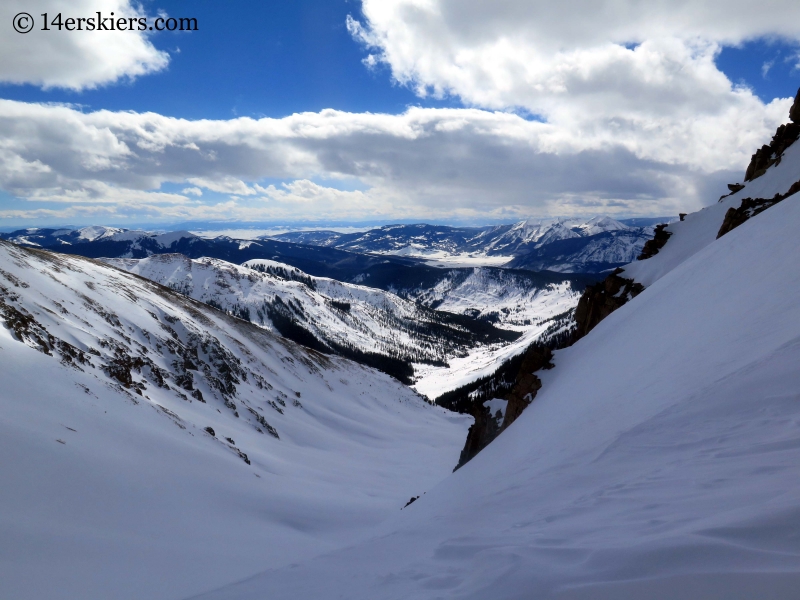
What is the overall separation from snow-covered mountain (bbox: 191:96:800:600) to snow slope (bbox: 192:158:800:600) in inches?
1.3

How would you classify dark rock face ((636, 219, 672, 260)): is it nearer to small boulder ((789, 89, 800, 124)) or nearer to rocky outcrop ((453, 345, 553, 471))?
small boulder ((789, 89, 800, 124))

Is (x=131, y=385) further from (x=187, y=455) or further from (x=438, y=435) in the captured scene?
(x=438, y=435)

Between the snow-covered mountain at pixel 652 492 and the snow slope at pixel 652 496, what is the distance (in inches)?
1.3

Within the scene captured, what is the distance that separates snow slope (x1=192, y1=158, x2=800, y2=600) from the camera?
4094 millimetres

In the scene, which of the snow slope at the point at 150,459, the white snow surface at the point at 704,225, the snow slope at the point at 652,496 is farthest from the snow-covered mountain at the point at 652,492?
the white snow surface at the point at 704,225

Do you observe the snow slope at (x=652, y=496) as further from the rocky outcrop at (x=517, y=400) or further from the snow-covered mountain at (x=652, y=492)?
the rocky outcrop at (x=517, y=400)

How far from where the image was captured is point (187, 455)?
80.8 ft

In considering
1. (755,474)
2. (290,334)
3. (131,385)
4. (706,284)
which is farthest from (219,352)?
(290,334)

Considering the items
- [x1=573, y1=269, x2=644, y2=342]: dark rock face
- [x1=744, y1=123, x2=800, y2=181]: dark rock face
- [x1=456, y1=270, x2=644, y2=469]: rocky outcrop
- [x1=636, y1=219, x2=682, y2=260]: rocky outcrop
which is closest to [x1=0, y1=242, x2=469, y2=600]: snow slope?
[x1=456, y1=270, x2=644, y2=469]: rocky outcrop

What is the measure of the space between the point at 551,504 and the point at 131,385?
126ft

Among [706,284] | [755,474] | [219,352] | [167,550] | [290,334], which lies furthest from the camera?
[290,334]

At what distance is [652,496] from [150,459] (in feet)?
80.1

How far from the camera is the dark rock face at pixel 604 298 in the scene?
139 feet

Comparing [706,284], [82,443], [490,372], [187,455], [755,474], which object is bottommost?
[490,372]
